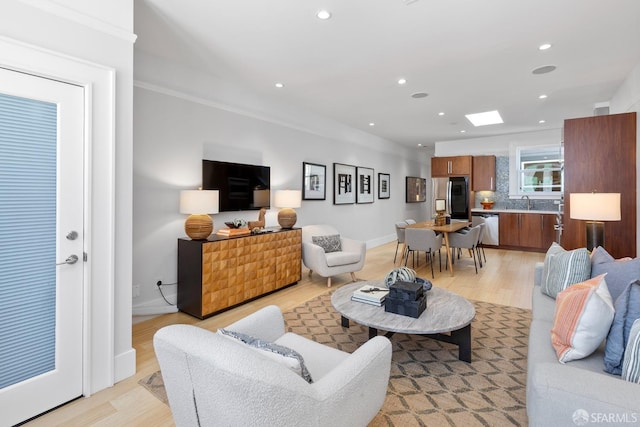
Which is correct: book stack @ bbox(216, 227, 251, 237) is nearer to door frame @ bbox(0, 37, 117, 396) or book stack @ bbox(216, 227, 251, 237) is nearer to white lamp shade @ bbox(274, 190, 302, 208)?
white lamp shade @ bbox(274, 190, 302, 208)

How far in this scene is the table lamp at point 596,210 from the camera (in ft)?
10.1

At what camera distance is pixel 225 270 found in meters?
3.48

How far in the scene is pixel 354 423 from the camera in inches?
50.1

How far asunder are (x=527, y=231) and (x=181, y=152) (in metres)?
7.12

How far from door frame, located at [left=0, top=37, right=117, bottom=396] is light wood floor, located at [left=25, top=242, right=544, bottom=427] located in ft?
0.56

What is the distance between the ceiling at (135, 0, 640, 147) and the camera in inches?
99.3

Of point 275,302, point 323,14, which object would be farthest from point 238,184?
point 323,14

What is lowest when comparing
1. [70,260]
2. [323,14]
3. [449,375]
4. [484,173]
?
[449,375]

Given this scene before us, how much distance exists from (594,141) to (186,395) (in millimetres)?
4690

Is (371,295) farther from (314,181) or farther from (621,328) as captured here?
(314,181)

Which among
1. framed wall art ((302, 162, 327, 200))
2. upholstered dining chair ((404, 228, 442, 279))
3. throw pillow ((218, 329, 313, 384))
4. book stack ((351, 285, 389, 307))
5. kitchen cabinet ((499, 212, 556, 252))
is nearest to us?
throw pillow ((218, 329, 313, 384))

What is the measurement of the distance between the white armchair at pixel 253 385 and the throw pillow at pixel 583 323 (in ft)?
2.86
